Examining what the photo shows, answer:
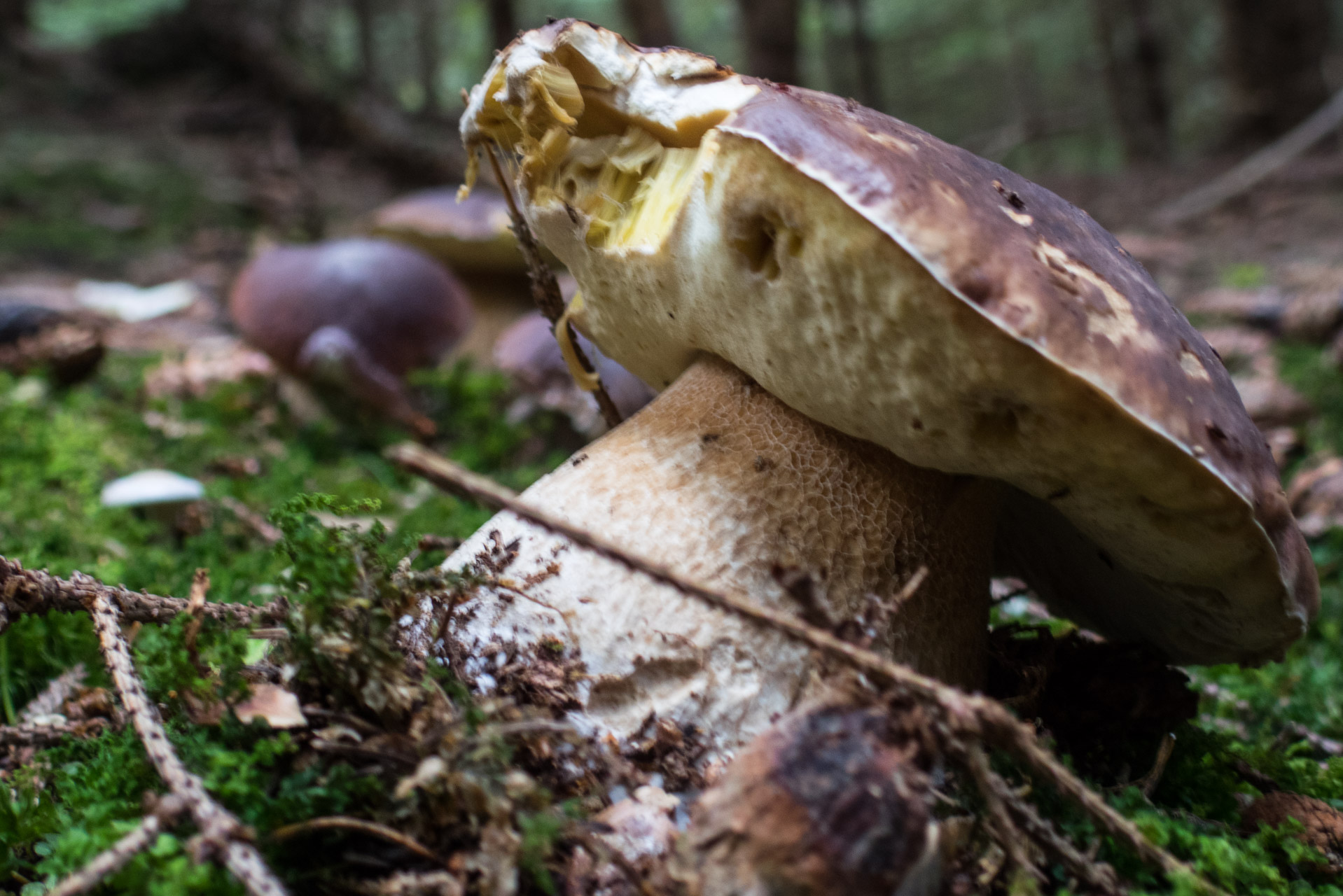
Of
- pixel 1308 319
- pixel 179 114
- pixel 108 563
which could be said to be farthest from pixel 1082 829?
pixel 179 114

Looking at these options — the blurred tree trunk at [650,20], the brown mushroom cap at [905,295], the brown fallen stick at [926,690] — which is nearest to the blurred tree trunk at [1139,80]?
the blurred tree trunk at [650,20]

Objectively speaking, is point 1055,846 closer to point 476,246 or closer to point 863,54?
point 476,246

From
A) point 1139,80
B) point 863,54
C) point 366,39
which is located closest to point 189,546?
point 366,39

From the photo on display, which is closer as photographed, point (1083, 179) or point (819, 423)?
point (819, 423)

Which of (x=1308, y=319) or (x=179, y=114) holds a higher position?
(x=1308, y=319)

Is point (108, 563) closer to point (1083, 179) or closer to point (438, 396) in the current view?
point (438, 396)

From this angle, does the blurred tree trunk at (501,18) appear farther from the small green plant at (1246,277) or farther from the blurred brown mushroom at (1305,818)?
the blurred brown mushroom at (1305,818)
